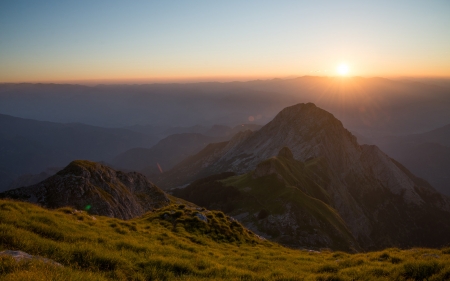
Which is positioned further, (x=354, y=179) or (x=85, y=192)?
(x=354, y=179)

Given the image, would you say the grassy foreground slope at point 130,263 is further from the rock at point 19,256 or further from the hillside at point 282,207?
the hillside at point 282,207

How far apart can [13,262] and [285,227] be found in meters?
65.0

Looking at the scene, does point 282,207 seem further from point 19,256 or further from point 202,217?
point 19,256

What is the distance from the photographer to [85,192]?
42062 millimetres

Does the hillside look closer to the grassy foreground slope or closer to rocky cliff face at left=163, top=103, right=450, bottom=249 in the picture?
rocky cliff face at left=163, top=103, right=450, bottom=249

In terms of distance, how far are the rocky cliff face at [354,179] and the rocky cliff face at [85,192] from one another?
5286 cm

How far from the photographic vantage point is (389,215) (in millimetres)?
124875

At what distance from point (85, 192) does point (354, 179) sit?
139 m

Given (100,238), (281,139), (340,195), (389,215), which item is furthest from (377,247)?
(100,238)

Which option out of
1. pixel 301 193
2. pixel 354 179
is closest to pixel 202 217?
pixel 301 193

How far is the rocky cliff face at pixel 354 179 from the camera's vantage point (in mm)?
110438

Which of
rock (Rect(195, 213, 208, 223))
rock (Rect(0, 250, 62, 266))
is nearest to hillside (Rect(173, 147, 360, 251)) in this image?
rock (Rect(195, 213, 208, 223))

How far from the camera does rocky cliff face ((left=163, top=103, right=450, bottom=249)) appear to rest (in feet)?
362

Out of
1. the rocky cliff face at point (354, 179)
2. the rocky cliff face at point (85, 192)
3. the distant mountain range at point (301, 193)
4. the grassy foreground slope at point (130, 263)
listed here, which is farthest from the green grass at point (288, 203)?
the grassy foreground slope at point (130, 263)
